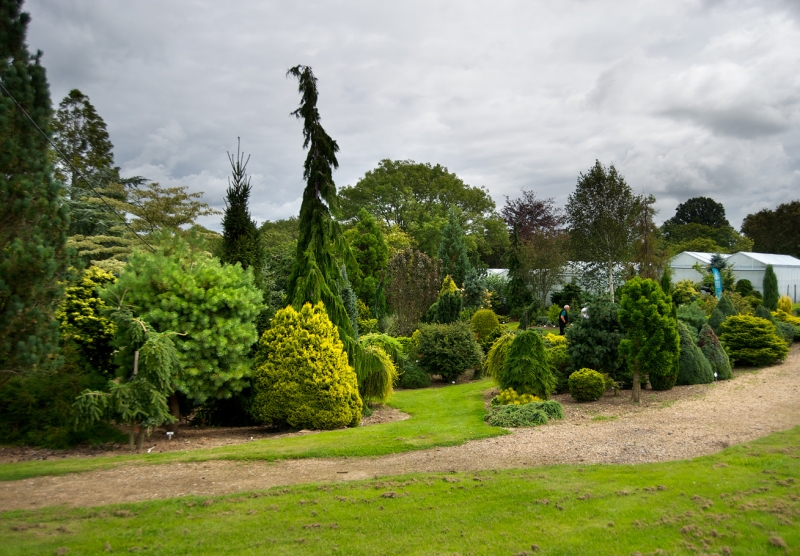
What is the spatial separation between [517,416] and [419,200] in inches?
1568

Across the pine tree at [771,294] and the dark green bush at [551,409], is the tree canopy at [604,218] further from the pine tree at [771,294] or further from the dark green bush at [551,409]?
the dark green bush at [551,409]

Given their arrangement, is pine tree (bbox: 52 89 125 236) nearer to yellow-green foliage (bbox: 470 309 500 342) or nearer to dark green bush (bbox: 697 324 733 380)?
yellow-green foliage (bbox: 470 309 500 342)

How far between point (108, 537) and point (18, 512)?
58.2 inches

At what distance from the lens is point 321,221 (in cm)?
1336

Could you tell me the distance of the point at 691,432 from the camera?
9.55 m

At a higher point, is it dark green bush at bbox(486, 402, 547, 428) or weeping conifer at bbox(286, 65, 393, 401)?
weeping conifer at bbox(286, 65, 393, 401)

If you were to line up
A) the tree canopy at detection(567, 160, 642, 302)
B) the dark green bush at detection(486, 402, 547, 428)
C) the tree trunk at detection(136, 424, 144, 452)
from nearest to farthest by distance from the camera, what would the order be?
1. the tree trunk at detection(136, 424, 144, 452)
2. the dark green bush at detection(486, 402, 547, 428)
3. the tree canopy at detection(567, 160, 642, 302)

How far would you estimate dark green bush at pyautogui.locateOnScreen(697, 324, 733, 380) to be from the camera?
15312 millimetres

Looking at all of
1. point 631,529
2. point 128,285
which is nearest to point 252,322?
point 128,285

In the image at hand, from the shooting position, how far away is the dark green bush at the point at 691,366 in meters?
14.6

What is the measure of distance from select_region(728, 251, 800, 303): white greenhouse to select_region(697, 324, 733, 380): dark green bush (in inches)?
1041

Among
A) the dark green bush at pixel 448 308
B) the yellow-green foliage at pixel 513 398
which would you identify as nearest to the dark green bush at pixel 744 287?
the dark green bush at pixel 448 308

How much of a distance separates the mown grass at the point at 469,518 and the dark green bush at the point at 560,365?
6.98 meters

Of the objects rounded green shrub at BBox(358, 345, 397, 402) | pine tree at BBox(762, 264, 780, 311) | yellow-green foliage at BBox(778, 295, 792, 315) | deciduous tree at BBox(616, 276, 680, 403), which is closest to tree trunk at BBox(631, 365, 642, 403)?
deciduous tree at BBox(616, 276, 680, 403)
